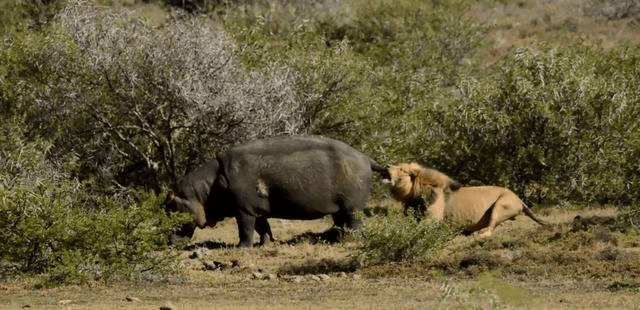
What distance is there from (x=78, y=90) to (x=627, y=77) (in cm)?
1333

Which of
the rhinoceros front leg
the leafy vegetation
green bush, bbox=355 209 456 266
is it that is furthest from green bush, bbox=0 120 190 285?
the leafy vegetation

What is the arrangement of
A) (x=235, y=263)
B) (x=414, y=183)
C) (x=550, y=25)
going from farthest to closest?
(x=550, y=25) < (x=414, y=183) < (x=235, y=263)

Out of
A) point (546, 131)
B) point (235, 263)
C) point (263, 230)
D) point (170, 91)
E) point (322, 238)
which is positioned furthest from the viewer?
point (546, 131)

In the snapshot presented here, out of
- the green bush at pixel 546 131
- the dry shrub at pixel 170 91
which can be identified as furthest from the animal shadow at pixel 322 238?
the green bush at pixel 546 131

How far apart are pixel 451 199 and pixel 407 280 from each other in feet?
15.7

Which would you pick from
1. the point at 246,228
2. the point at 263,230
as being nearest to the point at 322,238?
the point at 263,230

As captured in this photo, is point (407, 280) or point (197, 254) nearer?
point (407, 280)

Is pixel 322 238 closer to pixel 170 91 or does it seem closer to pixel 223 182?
pixel 223 182

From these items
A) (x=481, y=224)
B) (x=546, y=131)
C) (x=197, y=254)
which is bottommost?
(x=197, y=254)

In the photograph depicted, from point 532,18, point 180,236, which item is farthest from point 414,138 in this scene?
point 532,18

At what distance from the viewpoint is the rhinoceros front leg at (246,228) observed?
23188mm

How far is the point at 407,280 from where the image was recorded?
1830 centimetres

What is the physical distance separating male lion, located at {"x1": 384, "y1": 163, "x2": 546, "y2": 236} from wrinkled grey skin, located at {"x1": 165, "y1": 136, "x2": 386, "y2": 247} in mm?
911

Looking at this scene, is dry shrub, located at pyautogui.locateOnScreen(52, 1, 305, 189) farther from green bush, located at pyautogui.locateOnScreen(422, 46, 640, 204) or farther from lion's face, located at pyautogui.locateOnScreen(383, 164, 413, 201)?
lion's face, located at pyautogui.locateOnScreen(383, 164, 413, 201)
